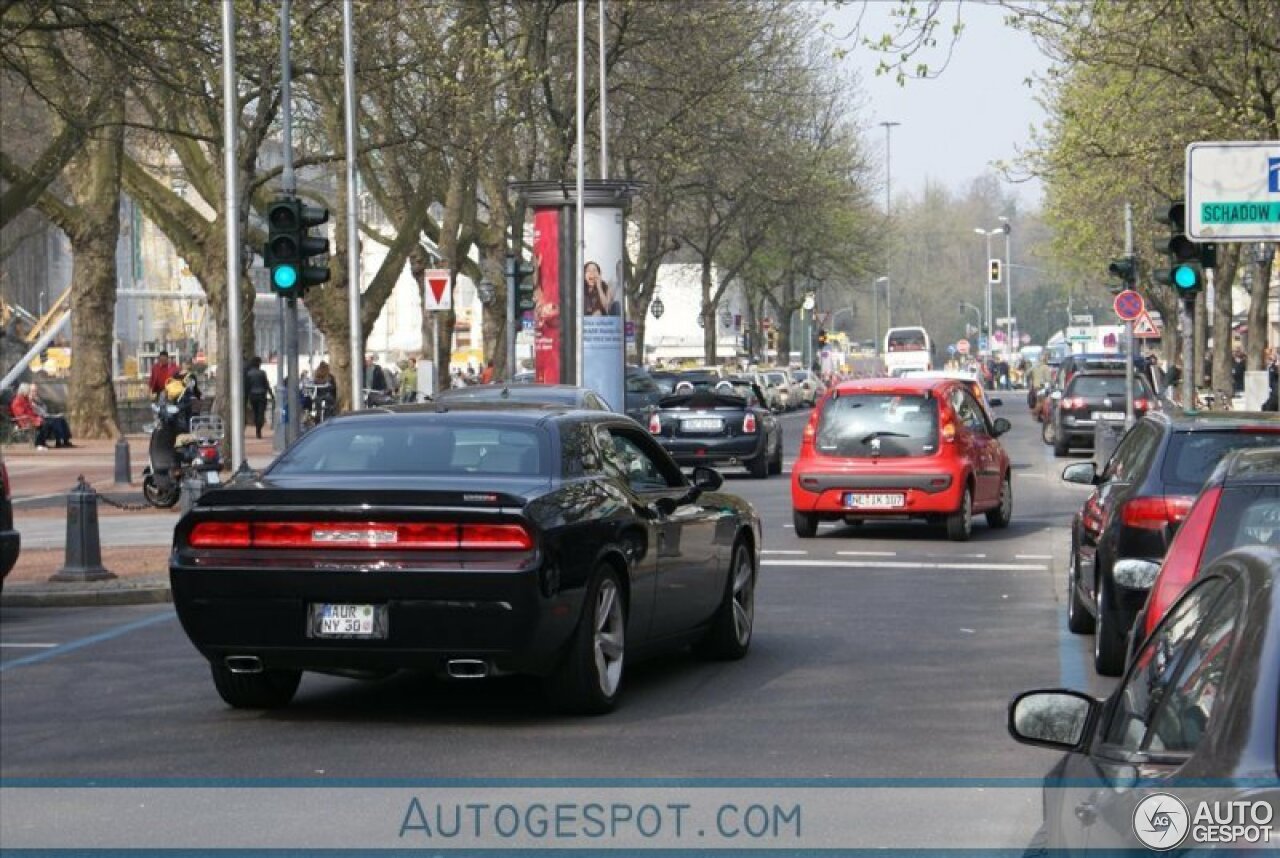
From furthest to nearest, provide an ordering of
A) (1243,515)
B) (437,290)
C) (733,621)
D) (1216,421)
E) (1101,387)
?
(1101,387) → (437,290) → (733,621) → (1216,421) → (1243,515)

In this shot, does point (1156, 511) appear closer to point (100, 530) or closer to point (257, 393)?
point (100, 530)

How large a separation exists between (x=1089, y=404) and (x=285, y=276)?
2177cm

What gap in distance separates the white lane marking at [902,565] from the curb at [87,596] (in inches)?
206

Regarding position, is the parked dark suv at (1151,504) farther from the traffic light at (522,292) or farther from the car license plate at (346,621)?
the traffic light at (522,292)

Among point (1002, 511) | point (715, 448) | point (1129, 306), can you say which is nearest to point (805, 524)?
point (1002, 511)

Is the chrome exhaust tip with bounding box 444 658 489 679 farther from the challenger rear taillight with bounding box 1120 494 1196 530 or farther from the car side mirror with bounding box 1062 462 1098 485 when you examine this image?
the car side mirror with bounding box 1062 462 1098 485

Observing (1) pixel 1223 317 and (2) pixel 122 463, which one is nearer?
(2) pixel 122 463

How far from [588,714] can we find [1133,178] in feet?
107

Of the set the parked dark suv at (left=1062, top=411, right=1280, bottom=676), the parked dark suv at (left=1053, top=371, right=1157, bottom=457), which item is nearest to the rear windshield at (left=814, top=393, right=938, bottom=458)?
the parked dark suv at (left=1062, top=411, right=1280, bottom=676)

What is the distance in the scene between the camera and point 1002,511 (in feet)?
76.8

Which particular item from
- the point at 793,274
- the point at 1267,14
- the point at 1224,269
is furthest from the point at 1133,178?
the point at 793,274

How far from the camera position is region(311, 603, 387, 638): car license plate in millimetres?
10016

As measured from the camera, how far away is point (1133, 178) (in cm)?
4125

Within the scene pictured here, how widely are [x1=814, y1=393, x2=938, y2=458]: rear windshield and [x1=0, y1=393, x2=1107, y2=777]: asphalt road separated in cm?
486
